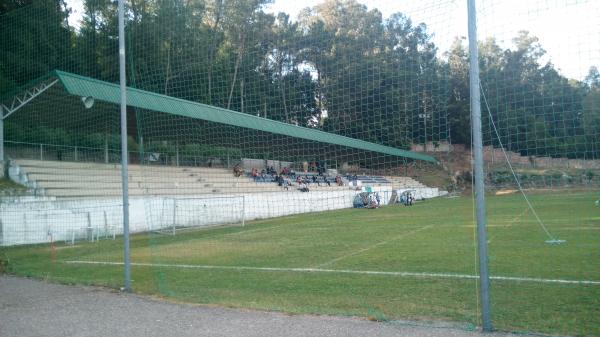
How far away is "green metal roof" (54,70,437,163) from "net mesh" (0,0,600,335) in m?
0.07

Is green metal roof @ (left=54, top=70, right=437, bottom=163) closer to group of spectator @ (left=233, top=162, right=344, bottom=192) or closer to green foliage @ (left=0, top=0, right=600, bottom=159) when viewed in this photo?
green foliage @ (left=0, top=0, right=600, bottom=159)

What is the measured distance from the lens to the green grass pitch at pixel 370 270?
21.2 ft

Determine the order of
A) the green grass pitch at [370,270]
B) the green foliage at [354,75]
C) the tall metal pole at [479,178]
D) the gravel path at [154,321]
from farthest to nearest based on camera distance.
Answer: the green foliage at [354,75]
the green grass pitch at [370,270]
the gravel path at [154,321]
the tall metal pole at [479,178]

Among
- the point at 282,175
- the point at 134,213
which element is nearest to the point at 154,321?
the point at 282,175

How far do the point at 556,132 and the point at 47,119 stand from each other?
1929 cm

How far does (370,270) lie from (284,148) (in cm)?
441

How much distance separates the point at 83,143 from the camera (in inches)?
824

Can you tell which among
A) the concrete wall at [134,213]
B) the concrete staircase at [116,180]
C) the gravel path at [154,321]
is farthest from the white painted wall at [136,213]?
the gravel path at [154,321]

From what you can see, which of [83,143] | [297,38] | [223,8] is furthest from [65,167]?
[297,38]

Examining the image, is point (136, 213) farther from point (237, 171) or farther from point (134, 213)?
point (237, 171)

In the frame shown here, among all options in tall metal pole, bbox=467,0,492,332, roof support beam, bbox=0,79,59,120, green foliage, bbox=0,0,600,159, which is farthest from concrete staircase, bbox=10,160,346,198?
tall metal pole, bbox=467,0,492,332

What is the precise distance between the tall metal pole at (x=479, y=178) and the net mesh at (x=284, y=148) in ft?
1.31

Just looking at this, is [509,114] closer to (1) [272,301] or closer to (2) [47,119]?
(1) [272,301]

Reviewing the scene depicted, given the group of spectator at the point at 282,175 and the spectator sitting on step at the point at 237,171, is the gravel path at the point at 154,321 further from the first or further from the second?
the spectator sitting on step at the point at 237,171
